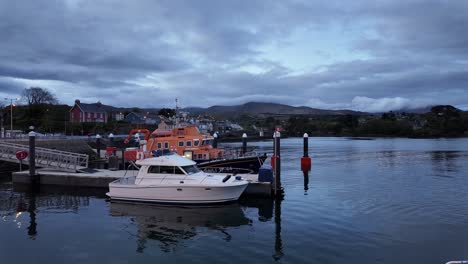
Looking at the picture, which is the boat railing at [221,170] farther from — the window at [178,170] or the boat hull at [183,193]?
the window at [178,170]

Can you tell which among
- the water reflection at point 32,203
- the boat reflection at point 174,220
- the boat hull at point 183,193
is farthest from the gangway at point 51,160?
the boat hull at point 183,193

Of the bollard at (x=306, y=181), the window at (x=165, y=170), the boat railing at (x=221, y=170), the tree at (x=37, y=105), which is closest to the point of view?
the window at (x=165, y=170)

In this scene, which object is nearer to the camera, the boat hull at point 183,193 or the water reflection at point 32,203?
the water reflection at point 32,203

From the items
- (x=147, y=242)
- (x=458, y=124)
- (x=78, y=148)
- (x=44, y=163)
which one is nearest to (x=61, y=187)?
(x=44, y=163)

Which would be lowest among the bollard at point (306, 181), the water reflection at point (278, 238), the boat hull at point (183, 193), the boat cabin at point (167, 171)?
the water reflection at point (278, 238)

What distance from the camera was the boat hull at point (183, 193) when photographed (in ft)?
57.3

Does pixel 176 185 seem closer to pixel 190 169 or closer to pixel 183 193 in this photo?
pixel 183 193

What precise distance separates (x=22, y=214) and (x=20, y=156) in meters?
8.79

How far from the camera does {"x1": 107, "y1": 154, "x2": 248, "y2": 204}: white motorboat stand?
1748 centimetres

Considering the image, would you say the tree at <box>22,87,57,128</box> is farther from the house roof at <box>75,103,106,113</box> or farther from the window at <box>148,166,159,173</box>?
the window at <box>148,166,159,173</box>

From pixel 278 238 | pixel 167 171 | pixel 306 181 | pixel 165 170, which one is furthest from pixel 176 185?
pixel 306 181

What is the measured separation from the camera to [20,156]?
2452 centimetres

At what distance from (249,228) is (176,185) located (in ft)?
15.4

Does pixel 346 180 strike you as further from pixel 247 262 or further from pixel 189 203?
pixel 247 262
